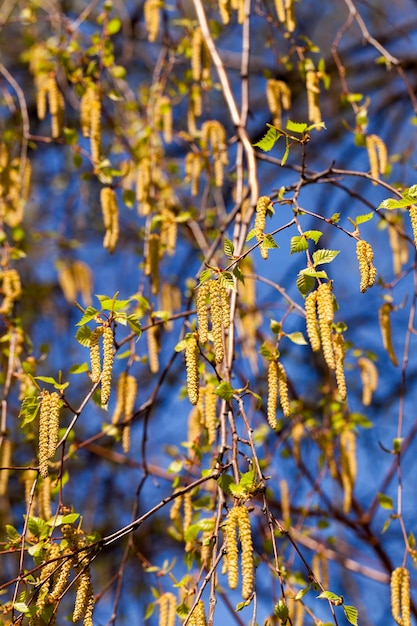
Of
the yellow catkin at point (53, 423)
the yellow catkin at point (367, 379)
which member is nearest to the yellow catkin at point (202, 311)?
the yellow catkin at point (53, 423)

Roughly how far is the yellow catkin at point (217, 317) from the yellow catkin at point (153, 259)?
42.3 inches

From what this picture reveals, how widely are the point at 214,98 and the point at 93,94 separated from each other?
10.9ft

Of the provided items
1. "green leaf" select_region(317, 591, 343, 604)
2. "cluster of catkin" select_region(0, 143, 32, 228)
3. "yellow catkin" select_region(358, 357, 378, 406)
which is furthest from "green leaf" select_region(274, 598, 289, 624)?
"cluster of catkin" select_region(0, 143, 32, 228)

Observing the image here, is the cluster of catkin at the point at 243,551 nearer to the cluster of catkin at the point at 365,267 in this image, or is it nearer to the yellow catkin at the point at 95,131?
the cluster of catkin at the point at 365,267

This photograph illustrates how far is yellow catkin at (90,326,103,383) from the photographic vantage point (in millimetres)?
1787

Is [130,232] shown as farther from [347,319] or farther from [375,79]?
[375,79]

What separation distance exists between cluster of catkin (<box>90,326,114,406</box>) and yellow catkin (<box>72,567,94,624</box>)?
0.39 meters

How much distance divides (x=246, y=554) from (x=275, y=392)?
0.41 meters

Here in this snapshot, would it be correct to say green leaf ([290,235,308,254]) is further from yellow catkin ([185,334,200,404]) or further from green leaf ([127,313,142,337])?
green leaf ([127,313,142,337])

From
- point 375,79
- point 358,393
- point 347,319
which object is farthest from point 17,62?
point 358,393

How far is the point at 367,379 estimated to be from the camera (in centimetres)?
306

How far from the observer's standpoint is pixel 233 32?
5.93 metres

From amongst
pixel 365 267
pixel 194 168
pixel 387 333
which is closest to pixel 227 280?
pixel 365 267

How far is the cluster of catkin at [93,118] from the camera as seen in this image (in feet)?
9.28
